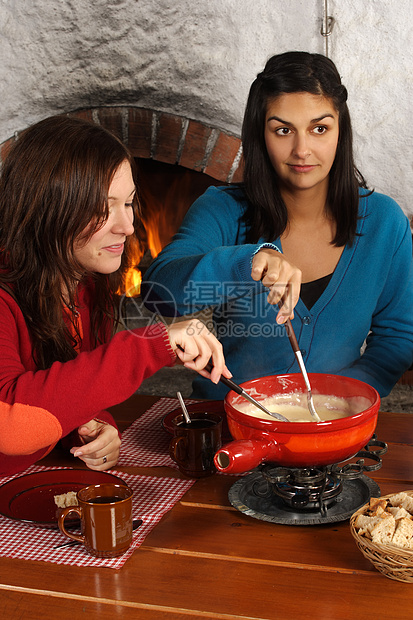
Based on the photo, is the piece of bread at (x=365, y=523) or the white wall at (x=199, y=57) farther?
the white wall at (x=199, y=57)

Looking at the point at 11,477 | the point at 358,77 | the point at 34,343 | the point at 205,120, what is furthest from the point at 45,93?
the point at 11,477

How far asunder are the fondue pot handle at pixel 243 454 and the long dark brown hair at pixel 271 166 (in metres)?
0.92

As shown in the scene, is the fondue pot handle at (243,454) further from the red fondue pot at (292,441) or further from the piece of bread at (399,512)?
the piece of bread at (399,512)

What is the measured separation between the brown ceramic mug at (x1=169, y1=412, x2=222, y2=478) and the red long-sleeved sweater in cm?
12

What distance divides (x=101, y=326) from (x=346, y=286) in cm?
67

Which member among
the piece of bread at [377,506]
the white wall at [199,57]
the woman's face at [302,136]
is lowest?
the piece of bread at [377,506]

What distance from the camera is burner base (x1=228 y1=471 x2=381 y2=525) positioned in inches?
37.1

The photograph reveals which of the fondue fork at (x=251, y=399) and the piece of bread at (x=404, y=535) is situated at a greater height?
the fondue fork at (x=251, y=399)

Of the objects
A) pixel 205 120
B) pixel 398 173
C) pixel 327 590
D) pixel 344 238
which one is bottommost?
pixel 327 590

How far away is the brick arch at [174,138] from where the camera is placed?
253 cm

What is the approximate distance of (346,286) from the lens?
1.71m

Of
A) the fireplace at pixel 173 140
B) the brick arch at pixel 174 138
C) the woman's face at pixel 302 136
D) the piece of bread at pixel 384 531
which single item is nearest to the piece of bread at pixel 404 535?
the piece of bread at pixel 384 531

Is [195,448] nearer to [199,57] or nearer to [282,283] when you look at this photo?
[282,283]

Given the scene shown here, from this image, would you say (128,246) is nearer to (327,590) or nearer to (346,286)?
(346,286)
